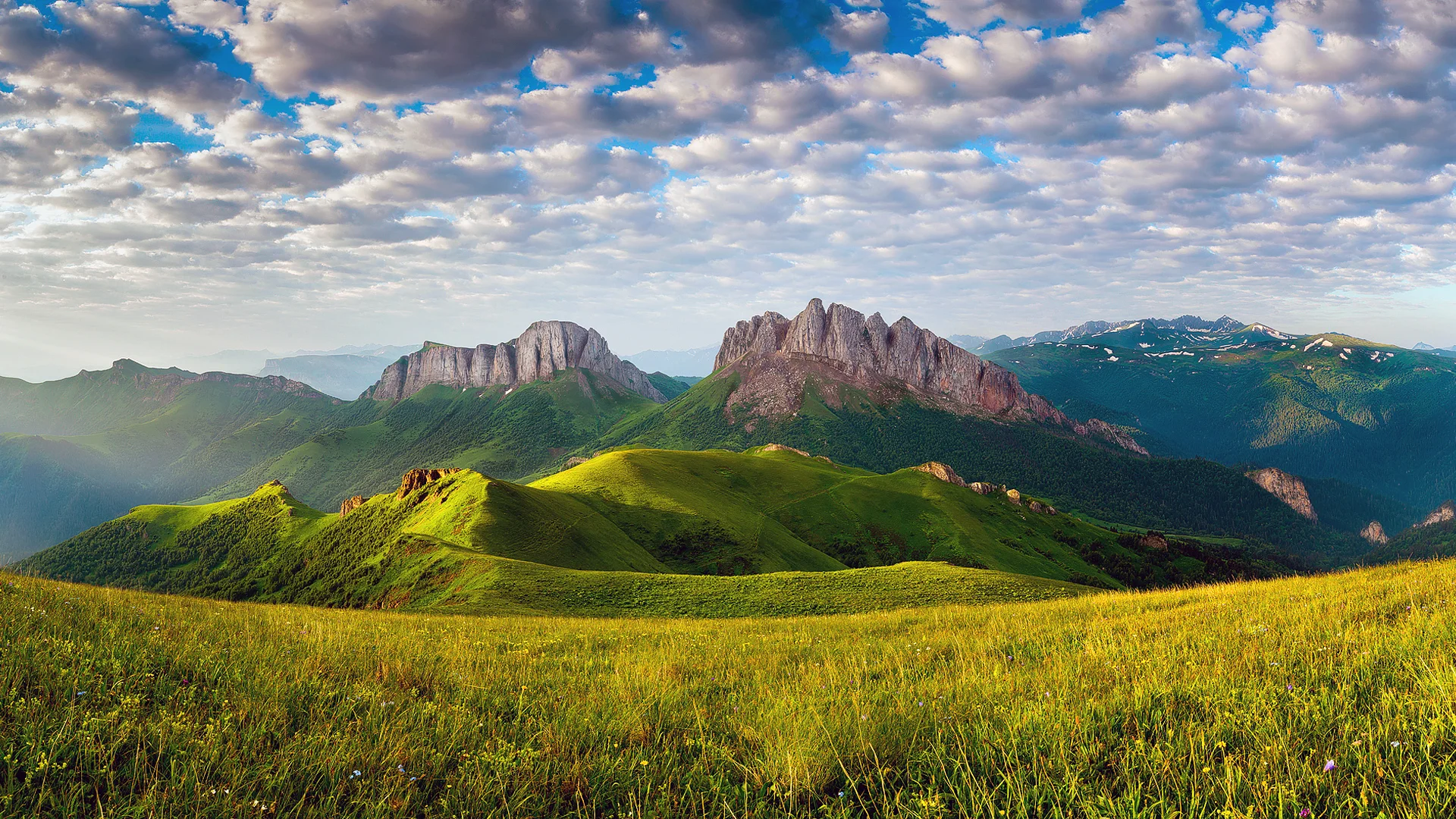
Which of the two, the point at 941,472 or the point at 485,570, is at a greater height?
the point at 485,570

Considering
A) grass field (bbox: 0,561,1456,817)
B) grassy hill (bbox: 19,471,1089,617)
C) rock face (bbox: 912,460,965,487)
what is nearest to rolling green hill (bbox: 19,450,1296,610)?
grassy hill (bbox: 19,471,1089,617)

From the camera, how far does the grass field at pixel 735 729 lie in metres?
3.50

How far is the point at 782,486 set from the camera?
11438 cm

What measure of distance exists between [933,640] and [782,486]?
4179 inches

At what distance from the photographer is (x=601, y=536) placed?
65812 mm

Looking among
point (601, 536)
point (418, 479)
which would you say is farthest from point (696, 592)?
Answer: point (418, 479)

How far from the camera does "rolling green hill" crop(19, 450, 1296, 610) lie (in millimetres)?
54375

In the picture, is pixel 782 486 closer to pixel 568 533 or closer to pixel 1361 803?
pixel 568 533

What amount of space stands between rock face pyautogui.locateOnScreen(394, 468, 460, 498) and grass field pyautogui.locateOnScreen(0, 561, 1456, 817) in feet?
272

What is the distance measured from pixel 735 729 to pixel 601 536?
63.6 m

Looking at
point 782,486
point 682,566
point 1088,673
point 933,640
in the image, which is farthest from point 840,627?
point 782,486

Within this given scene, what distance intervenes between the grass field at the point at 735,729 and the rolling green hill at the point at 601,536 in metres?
28.3

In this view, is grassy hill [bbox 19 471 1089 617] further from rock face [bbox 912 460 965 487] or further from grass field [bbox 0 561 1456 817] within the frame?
rock face [bbox 912 460 965 487]

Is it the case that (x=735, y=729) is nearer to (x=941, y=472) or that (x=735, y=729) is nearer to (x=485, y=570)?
(x=485, y=570)
